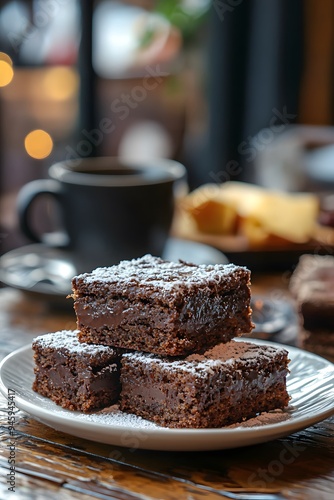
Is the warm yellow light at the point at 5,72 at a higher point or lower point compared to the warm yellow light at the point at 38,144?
higher

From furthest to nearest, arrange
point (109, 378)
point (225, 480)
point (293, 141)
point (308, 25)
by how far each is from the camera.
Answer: point (308, 25) < point (293, 141) < point (109, 378) < point (225, 480)

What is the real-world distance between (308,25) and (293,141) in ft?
4.60

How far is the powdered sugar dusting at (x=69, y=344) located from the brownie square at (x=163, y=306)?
0.06 feet

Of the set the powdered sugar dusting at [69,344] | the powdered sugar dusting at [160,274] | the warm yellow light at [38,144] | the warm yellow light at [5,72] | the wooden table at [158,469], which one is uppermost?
the warm yellow light at [5,72]

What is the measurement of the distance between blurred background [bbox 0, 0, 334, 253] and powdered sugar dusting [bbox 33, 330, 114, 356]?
222 centimetres

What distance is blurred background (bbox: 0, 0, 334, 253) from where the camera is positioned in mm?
3607

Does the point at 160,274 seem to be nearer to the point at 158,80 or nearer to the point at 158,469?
the point at 158,469

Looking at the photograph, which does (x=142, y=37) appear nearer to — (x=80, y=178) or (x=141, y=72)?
(x=141, y=72)

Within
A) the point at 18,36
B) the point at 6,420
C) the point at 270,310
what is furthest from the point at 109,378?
the point at 18,36

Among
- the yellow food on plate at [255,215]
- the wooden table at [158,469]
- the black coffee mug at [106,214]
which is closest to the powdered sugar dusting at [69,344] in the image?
the wooden table at [158,469]

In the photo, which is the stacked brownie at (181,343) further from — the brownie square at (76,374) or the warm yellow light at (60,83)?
the warm yellow light at (60,83)

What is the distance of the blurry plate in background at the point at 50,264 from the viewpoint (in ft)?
5.14

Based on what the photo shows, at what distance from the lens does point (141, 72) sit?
3.97 meters

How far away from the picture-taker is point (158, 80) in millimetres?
4062
